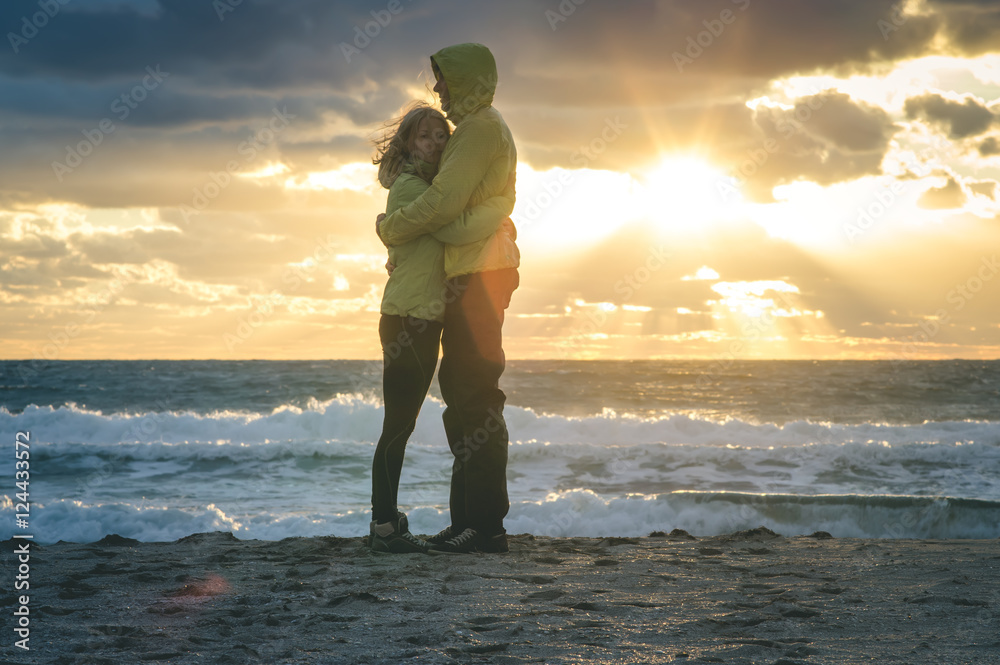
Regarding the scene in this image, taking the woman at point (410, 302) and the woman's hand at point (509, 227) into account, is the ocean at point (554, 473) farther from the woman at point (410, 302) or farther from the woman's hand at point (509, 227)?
the woman's hand at point (509, 227)

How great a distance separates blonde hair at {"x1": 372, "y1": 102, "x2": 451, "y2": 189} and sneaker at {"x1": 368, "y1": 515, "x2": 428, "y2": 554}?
1.73 meters

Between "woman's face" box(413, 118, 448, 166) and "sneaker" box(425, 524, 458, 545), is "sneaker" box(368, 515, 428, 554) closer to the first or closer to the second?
"sneaker" box(425, 524, 458, 545)

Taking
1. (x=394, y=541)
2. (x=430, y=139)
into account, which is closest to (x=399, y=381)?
(x=394, y=541)

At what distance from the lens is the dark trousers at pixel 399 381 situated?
3738mm

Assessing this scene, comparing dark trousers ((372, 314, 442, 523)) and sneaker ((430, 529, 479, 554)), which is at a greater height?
dark trousers ((372, 314, 442, 523))

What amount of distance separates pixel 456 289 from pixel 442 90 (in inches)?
39.0

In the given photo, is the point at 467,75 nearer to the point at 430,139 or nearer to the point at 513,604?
the point at 430,139

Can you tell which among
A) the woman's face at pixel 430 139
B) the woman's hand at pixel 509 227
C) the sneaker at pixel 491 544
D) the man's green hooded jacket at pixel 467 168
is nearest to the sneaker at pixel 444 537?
the sneaker at pixel 491 544

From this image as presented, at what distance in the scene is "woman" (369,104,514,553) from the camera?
12.2ft

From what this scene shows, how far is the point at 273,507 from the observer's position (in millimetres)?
7898

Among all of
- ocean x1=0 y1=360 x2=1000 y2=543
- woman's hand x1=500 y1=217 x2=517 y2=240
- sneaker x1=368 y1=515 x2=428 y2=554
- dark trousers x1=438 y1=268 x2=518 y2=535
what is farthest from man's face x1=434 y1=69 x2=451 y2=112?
ocean x1=0 y1=360 x2=1000 y2=543

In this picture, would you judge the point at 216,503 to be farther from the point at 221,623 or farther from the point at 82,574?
the point at 221,623

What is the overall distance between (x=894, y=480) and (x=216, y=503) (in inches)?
335

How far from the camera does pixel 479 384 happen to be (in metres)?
3.82
